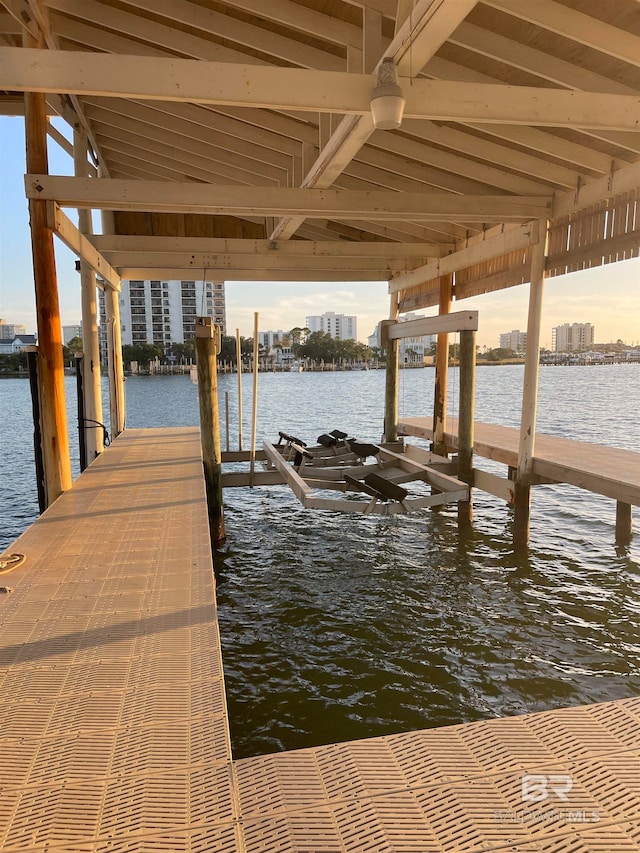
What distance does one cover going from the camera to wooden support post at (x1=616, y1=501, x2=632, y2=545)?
27.6 feet

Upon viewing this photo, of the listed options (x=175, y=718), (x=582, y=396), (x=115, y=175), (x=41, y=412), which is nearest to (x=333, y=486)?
(x=41, y=412)

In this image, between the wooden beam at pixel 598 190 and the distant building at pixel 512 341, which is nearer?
→ the wooden beam at pixel 598 190

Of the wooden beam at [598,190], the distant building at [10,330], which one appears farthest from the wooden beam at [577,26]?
the distant building at [10,330]

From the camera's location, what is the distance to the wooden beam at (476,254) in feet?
23.3

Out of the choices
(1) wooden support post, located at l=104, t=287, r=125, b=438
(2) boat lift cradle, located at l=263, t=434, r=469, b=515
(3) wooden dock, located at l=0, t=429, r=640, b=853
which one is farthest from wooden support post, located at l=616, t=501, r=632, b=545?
(1) wooden support post, located at l=104, t=287, r=125, b=438

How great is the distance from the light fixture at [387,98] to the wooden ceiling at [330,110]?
196 millimetres

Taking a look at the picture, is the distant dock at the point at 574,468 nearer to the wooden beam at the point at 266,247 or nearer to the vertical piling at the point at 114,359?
the wooden beam at the point at 266,247

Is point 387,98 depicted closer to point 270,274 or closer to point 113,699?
point 113,699

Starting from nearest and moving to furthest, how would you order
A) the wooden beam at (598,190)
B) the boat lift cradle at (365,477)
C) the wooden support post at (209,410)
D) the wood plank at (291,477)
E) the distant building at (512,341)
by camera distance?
1. the wooden beam at (598,190)
2. the boat lift cradle at (365,477)
3. the wood plank at (291,477)
4. the wooden support post at (209,410)
5. the distant building at (512,341)

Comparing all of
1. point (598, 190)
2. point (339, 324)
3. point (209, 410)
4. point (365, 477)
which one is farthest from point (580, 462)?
point (339, 324)

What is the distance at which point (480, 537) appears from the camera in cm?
875

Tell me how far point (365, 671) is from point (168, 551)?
6.79 feet

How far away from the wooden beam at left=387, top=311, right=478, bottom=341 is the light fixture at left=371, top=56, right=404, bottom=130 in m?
4.63

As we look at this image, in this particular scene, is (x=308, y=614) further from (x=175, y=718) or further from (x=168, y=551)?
(x=175, y=718)
